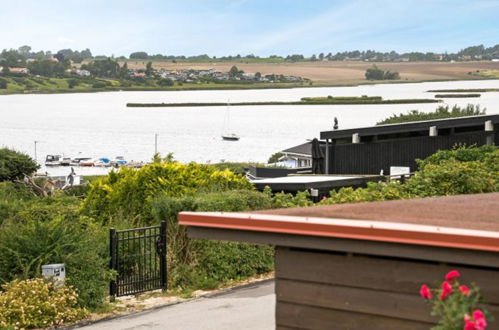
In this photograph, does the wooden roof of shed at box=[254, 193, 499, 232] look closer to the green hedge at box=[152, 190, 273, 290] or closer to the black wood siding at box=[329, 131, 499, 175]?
the green hedge at box=[152, 190, 273, 290]

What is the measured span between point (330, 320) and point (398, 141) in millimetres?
25453

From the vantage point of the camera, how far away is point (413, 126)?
104 ft

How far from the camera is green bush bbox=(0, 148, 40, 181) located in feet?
191

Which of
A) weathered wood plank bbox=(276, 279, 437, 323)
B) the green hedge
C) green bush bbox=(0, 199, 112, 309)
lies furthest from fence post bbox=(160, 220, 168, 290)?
weathered wood plank bbox=(276, 279, 437, 323)

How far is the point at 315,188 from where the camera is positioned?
2534cm

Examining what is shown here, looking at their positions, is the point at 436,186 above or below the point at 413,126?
below

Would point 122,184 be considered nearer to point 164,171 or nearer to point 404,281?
point 164,171

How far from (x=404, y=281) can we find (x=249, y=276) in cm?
1251

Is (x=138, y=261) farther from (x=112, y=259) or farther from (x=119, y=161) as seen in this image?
(x=119, y=161)

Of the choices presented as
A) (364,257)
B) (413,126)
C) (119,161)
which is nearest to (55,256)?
(364,257)

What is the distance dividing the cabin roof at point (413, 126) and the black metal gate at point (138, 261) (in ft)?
48.5

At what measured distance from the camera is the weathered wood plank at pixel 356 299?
22.4ft

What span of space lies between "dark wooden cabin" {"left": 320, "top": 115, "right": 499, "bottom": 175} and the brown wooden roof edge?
24674mm

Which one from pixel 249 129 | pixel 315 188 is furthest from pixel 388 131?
pixel 249 129
